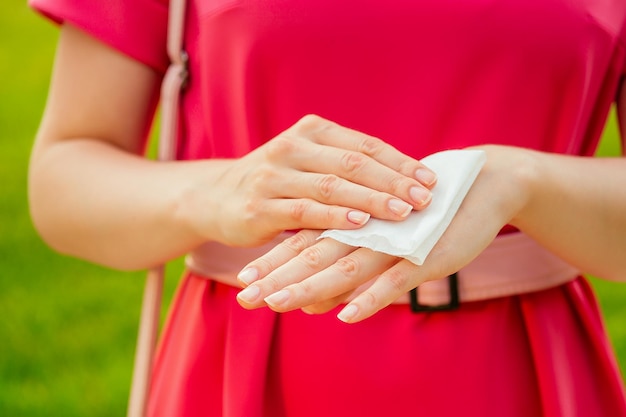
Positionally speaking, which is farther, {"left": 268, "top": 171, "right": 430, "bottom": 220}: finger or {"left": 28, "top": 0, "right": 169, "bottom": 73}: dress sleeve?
{"left": 28, "top": 0, "right": 169, "bottom": 73}: dress sleeve

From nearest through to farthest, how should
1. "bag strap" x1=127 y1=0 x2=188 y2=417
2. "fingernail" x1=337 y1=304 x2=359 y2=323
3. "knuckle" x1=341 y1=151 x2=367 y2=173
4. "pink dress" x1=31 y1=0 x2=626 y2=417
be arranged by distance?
"fingernail" x1=337 y1=304 x2=359 y2=323
"knuckle" x1=341 y1=151 x2=367 y2=173
"pink dress" x1=31 y1=0 x2=626 y2=417
"bag strap" x1=127 y1=0 x2=188 y2=417

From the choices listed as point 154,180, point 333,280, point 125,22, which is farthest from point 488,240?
point 125,22

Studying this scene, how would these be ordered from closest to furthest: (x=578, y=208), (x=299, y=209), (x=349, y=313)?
(x=349, y=313)
(x=299, y=209)
(x=578, y=208)

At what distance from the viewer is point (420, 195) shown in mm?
1233

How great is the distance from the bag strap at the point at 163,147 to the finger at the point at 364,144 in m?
0.27

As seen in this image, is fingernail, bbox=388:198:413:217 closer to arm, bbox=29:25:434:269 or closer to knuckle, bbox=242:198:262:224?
arm, bbox=29:25:434:269

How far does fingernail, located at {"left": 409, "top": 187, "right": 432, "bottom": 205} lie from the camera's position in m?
1.23

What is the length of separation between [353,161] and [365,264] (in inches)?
5.1

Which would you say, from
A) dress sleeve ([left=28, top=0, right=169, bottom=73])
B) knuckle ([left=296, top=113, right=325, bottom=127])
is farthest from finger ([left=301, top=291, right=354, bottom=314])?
dress sleeve ([left=28, top=0, right=169, bottom=73])

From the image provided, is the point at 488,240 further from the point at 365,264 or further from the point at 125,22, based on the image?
the point at 125,22

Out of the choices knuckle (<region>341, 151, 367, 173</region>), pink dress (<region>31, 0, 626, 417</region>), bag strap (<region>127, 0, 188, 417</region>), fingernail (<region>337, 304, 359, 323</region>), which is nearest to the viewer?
fingernail (<region>337, 304, 359, 323</region>)

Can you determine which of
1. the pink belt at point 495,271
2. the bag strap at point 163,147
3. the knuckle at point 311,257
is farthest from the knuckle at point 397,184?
the bag strap at point 163,147

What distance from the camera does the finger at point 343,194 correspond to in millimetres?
1231

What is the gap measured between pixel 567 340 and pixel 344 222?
43 centimetres
